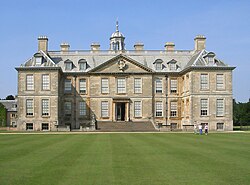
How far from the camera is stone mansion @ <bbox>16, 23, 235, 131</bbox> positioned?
44.2m

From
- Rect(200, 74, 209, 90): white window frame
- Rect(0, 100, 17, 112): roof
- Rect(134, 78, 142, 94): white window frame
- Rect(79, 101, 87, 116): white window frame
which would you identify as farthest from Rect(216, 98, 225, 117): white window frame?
Rect(0, 100, 17, 112): roof

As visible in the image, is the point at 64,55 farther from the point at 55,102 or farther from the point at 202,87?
the point at 202,87


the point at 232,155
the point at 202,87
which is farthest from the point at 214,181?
the point at 202,87

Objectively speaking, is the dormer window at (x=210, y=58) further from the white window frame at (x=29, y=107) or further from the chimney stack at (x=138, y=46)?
the white window frame at (x=29, y=107)

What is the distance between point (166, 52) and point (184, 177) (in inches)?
1628

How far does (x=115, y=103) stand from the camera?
4741cm

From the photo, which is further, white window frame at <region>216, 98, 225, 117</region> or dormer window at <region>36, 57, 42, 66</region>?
white window frame at <region>216, 98, 225, 117</region>

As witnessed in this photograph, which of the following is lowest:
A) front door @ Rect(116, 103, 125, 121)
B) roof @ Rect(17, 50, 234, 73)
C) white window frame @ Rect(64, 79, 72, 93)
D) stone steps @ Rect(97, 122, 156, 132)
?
stone steps @ Rect(97, 122, 156, 132)

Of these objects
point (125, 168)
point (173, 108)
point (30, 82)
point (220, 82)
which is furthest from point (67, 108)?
point (125, 168)

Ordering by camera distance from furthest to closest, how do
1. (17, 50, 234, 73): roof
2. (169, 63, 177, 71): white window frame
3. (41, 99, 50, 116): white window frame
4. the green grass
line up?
(17, 50, 234, 73): roof → (169, 63, 177, 71): white window frame → (41, 99, 50, 116): white window frame → the green grass

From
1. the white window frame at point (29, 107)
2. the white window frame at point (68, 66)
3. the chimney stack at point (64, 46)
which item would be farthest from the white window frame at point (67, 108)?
the chimney stack at point (64, 46)

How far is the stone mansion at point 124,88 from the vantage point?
44250 mm

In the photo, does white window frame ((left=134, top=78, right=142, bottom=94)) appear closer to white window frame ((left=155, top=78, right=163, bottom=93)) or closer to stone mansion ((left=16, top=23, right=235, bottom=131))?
stone mansion ((left=16, top=23, right=235, bottom=131))

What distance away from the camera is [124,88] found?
47.6 m
